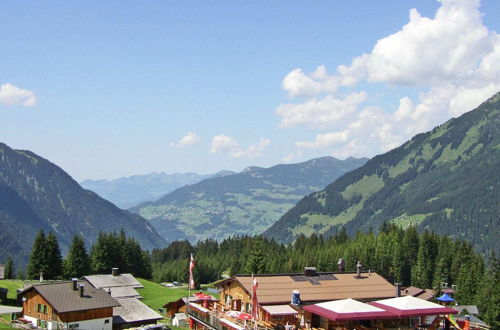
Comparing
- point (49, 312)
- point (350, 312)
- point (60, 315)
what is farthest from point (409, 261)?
point (49, 312)

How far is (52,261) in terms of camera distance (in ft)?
413

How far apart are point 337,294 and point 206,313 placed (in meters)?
14.6

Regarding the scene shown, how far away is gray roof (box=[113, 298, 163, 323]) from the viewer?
78969 mm

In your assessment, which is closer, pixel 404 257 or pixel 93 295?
pixel 93 295

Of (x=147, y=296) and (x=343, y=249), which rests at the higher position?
(x=343, y=249)

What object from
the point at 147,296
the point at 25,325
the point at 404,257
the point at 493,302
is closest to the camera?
the point at 25,325

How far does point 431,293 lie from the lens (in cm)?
11550

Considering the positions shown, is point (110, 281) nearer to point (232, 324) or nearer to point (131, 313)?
point (131, 313)

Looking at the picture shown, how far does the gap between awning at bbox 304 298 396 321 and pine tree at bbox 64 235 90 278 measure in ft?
303

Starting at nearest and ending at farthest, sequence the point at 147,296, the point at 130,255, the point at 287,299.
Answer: the point at 287,299
the point at 147,296
the point at 130,255

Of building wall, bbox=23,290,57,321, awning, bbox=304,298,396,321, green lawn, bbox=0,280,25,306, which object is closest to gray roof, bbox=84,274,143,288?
green lawn, bbox=0,280,25,306

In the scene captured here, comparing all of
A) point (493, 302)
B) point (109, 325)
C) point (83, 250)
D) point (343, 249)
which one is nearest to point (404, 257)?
point (343, 249)

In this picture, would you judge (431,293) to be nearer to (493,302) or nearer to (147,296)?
(493,302)

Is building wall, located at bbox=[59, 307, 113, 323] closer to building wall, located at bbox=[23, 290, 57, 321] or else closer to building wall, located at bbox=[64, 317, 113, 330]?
building wall, located at bbox=[64, 317, 113, 330]
